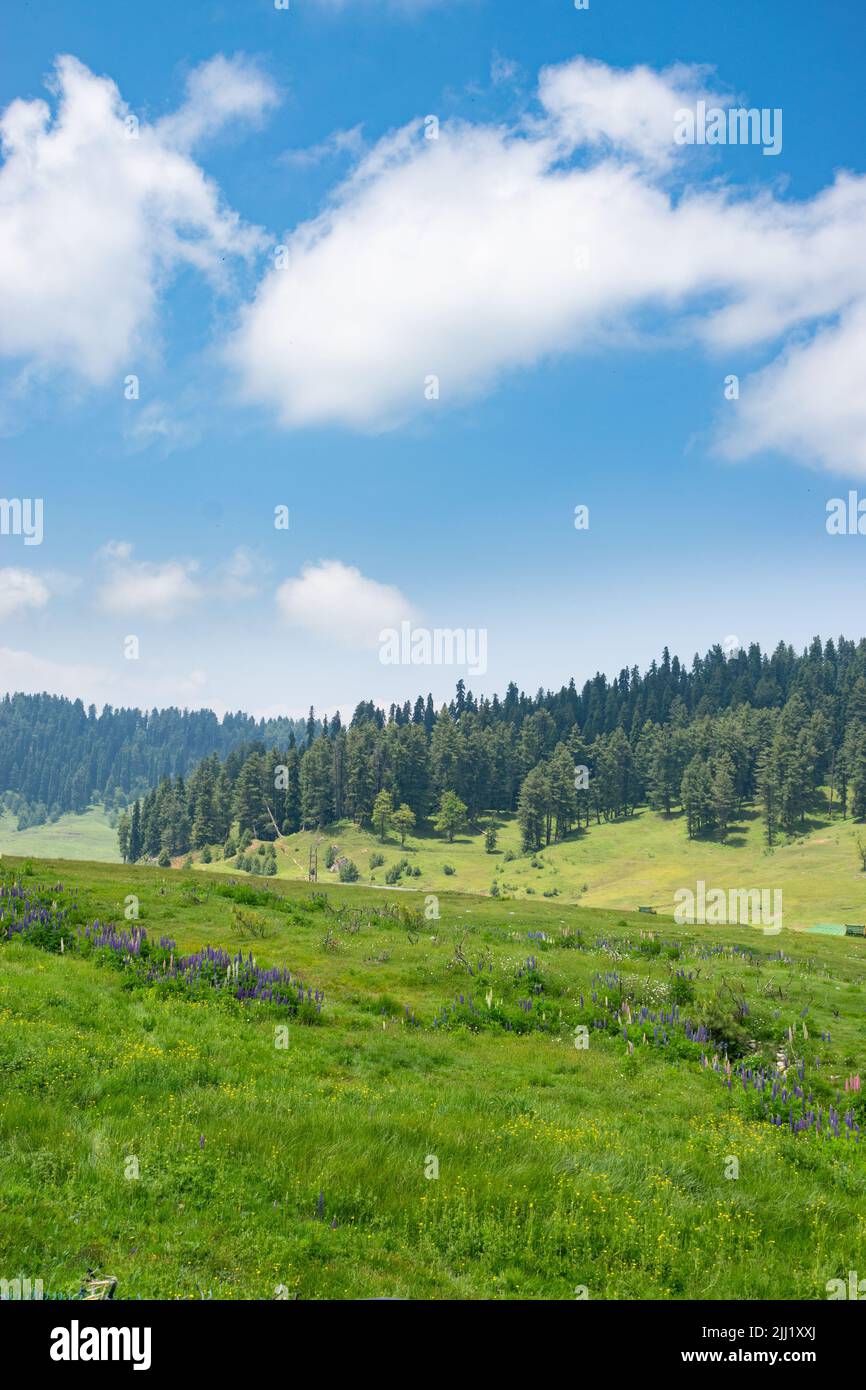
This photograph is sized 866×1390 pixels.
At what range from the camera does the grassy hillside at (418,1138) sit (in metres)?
6.81

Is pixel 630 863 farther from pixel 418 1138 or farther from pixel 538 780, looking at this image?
pixel 418 1138

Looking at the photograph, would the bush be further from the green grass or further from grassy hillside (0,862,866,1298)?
the green grass

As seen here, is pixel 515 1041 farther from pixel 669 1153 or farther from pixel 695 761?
pixel 695 761

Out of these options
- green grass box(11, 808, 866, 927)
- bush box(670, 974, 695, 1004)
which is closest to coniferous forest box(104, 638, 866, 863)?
green grass box(11, 808, 866, 927)

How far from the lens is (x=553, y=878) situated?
123 m

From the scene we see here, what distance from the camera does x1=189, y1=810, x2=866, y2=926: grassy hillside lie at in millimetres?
101062

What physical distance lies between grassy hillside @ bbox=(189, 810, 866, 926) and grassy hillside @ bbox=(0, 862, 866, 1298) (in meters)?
76.4

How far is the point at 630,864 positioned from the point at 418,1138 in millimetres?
126745

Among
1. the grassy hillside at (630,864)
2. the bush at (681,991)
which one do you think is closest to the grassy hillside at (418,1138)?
the bush at (681,991)

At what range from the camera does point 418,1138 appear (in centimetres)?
973

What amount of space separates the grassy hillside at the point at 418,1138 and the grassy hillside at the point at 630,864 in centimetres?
7644

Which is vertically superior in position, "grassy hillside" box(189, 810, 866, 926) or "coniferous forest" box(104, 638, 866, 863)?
"coniferous forest" box(104, 638, 866, 863)

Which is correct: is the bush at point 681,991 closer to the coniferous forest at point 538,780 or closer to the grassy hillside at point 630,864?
the grassy hillside at point 630,864

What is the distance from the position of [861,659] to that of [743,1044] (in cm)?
20900
